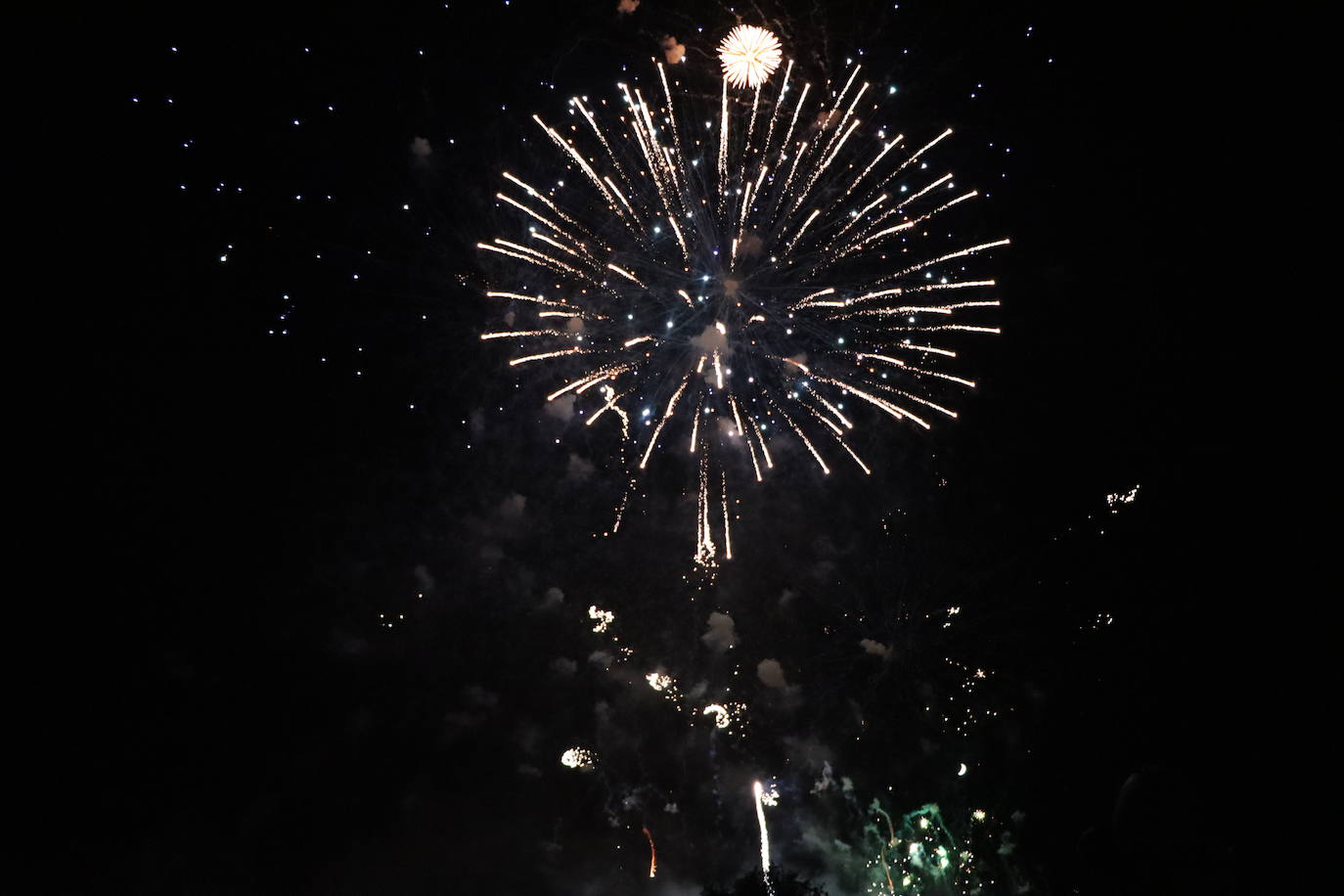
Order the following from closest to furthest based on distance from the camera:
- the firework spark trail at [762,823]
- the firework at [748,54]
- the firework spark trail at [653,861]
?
1. the firework at [748,54]
2. the firework spark trail at [762,823]
3. the firework spark trail at [653,861]

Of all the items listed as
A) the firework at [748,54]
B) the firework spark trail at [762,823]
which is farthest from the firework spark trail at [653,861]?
the firework at [748,54]

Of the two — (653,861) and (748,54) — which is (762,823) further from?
(748,54)

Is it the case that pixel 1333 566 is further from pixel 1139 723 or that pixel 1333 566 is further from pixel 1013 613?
pixel 1013 613

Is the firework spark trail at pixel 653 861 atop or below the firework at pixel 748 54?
below

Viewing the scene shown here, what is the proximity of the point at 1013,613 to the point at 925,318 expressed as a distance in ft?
22.9

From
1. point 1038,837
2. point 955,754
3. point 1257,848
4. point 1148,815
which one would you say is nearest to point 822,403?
point 1257,848

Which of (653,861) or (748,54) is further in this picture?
(653,861)

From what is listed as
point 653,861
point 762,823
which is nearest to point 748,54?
point 762,823

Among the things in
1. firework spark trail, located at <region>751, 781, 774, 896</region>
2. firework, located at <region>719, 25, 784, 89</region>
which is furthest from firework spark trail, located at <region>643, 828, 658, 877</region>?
firework, located at <region>719, 25, 784, 89</region>

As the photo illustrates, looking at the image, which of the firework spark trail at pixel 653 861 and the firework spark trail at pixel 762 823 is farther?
the firework spark trail at pixel 653 861

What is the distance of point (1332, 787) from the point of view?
7.42m

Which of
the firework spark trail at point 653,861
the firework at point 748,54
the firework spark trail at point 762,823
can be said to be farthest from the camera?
the firework spark trail at point 653,861

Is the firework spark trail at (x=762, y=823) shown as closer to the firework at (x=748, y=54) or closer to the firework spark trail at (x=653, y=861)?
the firework spark trail at (x=653, y=861)

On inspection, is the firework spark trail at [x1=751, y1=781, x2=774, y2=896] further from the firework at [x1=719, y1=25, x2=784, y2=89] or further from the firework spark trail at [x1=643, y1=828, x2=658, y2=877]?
the firework at [x1=719, y1=25, x2=784, y2=89]
